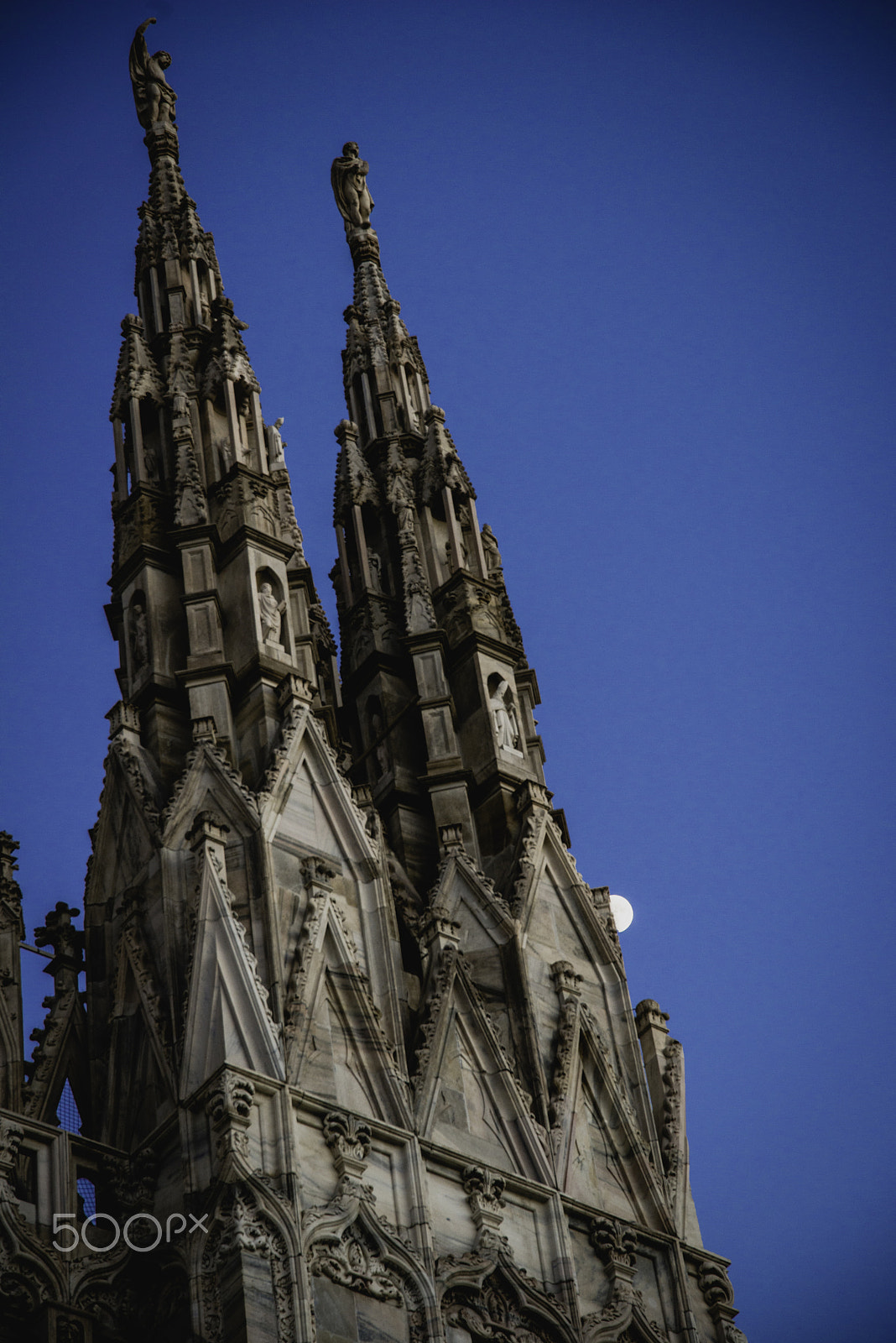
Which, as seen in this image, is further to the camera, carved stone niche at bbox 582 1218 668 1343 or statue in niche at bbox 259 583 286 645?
statue in niche at bbox 259 583 286 645

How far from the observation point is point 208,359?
3675 centimetres

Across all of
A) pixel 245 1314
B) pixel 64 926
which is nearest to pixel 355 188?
pixel 64 926

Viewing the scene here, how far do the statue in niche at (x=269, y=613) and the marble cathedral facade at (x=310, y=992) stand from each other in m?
0.09

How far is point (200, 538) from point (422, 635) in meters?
3.95

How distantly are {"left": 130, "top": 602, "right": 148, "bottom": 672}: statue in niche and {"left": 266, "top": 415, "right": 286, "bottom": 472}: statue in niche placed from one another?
11.6 ft

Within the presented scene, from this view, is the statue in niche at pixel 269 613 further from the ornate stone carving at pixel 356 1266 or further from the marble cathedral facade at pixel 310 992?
the ornate stone carving at pixel 356 1266

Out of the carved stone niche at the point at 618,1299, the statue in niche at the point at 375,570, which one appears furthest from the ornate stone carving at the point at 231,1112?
the statue in niche at the point at 375,570

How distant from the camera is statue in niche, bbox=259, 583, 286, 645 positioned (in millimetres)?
31984

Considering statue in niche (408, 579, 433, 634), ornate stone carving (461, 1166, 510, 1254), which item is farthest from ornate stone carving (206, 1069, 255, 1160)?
statue in niche (408, 579, 433, 634)

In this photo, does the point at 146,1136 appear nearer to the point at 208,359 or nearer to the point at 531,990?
the point at 531,990

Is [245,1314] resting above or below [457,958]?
below

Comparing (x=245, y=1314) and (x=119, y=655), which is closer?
(x=245, y=1314)

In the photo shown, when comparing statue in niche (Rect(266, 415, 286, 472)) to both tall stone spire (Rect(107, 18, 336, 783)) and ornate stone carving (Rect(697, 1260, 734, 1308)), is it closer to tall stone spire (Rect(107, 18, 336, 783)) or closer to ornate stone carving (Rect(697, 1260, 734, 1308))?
tall stone spire (Rect(107, 18, 336, 783))

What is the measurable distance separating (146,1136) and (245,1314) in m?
3.57
